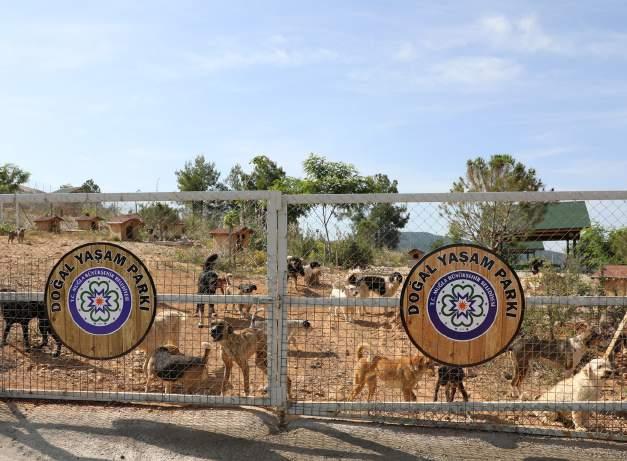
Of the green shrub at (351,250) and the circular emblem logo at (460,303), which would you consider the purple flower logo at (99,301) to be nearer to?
the green shrub at (351,250)

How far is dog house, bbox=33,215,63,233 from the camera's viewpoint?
21.3 m

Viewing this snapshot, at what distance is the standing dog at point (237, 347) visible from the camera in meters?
6.59

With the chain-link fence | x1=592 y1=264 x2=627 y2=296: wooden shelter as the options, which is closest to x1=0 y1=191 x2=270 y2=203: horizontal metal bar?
the chain-link fence

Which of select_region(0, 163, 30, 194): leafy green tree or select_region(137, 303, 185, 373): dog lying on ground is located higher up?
select_region(0, 163, 30, 194): leafy green tree

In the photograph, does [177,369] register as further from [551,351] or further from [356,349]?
[551,351]

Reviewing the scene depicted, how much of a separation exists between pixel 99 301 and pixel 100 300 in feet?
0.04

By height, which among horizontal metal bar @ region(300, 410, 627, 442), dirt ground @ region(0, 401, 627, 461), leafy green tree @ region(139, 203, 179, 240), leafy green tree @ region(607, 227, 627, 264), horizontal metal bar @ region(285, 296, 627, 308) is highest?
leafy green tree @ region(139, 203, 179, 240)

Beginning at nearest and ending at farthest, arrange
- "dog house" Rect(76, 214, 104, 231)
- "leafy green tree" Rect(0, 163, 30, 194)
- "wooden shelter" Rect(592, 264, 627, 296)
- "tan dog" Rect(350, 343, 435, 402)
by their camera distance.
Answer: "tan dog" Rect(350, 343, 435, 402) < "wooden shelter" Rect(592, 264, 627, 296) < "dog house" Rect(76, 214, 104, 231) < "leafy green tree" Rect(0, 163, 30, 194)

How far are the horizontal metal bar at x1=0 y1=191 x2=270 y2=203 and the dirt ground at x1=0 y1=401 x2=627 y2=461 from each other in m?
1.79

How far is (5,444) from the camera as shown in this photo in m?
4.42

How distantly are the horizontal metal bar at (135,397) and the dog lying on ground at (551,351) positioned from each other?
10.9 ft

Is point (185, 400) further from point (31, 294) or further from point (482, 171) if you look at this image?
point (482, 171)

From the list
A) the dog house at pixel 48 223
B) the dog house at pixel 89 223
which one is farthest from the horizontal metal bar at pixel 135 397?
the dog house at pixel 89 223

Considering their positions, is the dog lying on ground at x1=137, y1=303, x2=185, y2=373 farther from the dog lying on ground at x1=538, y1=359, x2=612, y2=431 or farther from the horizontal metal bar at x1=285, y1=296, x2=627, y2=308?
the dog lying on ground at x1=538, y1=359, x2=612, y2=431
